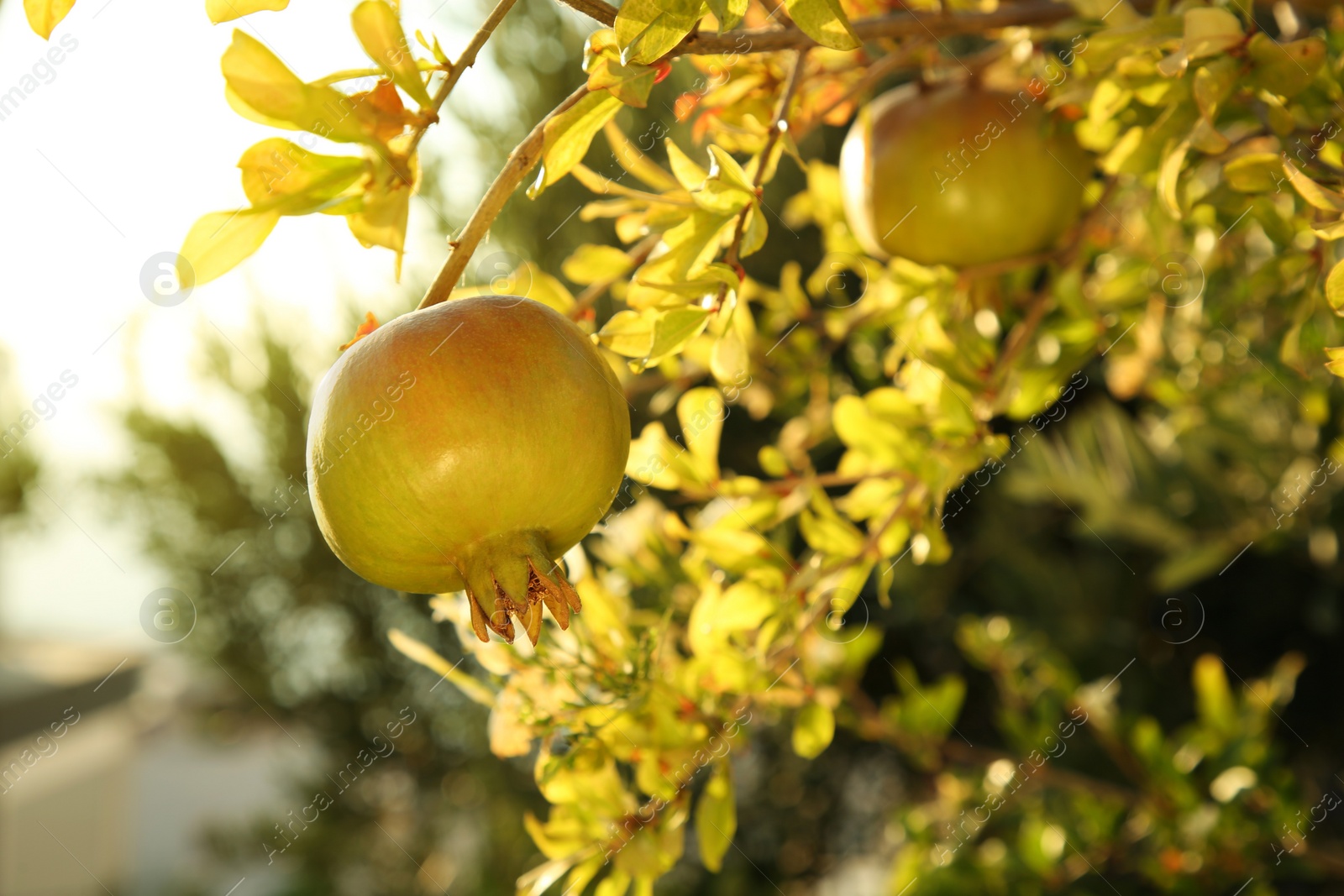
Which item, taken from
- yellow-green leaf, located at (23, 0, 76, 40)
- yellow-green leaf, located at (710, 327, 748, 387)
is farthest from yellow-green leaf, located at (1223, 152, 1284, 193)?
yellow-green leaf, located at (23, 0, 76, 40)

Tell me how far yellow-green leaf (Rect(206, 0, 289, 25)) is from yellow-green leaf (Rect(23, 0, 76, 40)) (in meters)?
0.07

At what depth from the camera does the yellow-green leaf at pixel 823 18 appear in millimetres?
353

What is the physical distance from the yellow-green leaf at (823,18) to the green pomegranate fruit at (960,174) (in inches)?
8.8

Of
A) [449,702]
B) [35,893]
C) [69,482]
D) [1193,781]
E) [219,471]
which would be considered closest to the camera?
[1193,781]

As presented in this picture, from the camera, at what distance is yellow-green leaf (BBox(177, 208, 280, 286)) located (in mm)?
339

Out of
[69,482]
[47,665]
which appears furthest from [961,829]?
[47,665]

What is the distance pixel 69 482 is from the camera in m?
2.28

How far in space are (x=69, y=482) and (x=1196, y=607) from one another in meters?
2.35

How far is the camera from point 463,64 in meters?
0.34

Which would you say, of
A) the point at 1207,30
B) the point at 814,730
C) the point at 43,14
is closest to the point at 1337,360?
the point at 1207,30

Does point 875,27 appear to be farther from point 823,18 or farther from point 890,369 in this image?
point 890,369

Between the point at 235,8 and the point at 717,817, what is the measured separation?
18.0 inches

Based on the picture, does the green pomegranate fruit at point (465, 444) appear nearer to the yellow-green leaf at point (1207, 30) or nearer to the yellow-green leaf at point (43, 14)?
the yellow-green leaf at point (43, 14)

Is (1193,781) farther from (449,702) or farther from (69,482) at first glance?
(69,482)
